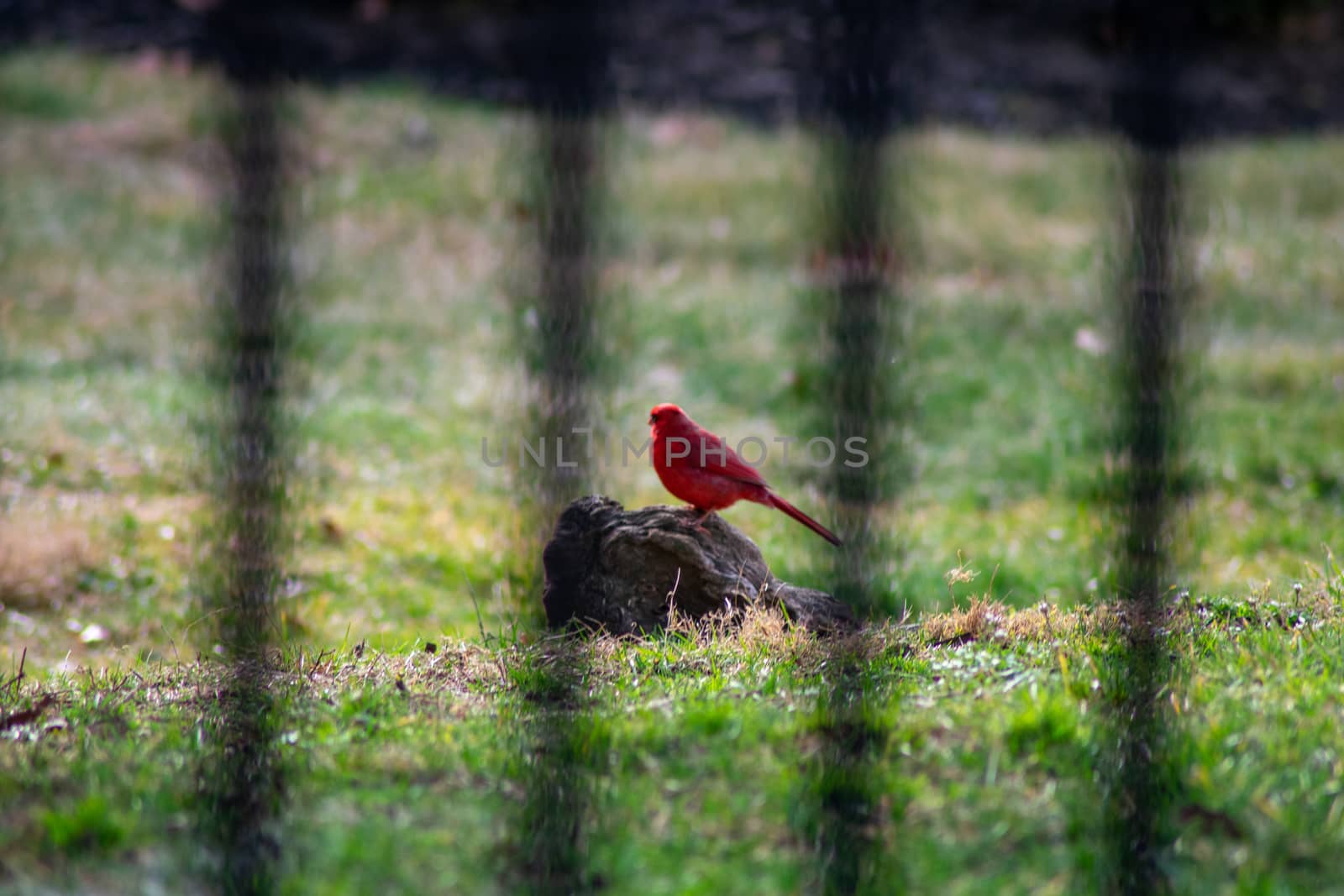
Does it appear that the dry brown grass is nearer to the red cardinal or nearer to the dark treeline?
the red cardinal

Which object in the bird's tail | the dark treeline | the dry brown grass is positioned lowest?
the dry brown grass

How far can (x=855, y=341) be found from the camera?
2.60m

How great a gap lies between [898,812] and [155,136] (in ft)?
42.0

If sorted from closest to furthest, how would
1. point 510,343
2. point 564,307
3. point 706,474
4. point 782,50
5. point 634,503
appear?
point 564,307
point 706,474
point 634,503
point 510,343
point 782,50

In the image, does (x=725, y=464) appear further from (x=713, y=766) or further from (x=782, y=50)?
(x=782, y=50)

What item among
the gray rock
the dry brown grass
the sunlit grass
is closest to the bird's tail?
the gray rock

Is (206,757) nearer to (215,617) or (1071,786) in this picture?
(215,617)

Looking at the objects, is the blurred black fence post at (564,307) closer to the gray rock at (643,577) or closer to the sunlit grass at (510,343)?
the sunlit grass at (510,343)

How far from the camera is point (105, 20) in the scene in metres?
15.7

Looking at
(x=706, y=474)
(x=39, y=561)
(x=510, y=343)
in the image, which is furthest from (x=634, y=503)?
(x=39, y=561)

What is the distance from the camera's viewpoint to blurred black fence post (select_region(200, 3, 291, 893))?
7.72ft

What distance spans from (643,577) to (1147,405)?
6.26ft

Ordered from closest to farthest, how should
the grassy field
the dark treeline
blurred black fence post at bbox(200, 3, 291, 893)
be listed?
blurred black fence post at bbox(200, 3, 291, 893)
the grassy field
the dark treeline

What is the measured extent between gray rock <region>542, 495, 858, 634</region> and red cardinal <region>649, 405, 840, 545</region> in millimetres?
129
